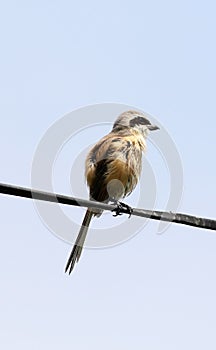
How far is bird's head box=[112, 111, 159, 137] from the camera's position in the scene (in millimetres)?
9148

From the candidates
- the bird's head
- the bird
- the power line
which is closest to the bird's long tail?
the bird

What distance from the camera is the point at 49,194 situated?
4957mm

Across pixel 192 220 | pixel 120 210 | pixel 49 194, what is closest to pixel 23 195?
pixel 49 194

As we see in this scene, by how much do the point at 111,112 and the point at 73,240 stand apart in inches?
63.9

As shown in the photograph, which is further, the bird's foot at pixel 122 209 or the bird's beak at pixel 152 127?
the bird's beak at pixel 152 127

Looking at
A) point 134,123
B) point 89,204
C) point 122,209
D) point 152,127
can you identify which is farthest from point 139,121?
point 89,204

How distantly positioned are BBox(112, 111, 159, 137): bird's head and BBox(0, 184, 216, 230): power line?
3.50 m

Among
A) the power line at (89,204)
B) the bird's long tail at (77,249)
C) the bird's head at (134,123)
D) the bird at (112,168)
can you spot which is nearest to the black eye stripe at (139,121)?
the bird's head at (134,123)

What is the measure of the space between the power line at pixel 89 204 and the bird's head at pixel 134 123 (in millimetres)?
3497

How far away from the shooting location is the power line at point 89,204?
15.8 ft

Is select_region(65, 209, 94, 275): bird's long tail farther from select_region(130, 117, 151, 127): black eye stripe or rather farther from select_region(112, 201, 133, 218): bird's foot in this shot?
select_region(130, 117, 151, 127): black eye stripe

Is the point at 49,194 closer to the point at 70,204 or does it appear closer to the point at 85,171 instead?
the point at 70,204

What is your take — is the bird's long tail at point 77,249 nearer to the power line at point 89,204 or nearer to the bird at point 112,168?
the bird at point 112,168

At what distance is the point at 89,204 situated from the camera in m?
5.28
